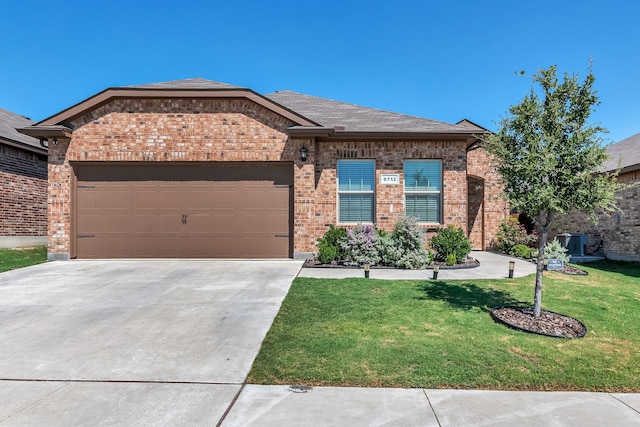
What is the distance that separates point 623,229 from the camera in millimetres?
11484

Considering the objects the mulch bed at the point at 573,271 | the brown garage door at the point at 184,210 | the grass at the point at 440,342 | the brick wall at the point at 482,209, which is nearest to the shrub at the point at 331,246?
the brown garage door at the point at 184,210

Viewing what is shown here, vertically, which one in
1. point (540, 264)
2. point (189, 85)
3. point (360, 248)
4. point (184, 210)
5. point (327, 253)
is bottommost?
point (327, 253)

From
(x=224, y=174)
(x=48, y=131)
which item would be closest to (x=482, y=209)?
(x=224, y=174)

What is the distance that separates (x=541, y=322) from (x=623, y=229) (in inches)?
377

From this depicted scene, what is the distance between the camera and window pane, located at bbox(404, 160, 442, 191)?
10.9 m

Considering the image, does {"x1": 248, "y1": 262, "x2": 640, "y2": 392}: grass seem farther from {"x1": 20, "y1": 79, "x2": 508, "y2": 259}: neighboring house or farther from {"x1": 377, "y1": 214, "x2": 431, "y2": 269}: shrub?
{"x1": 20, "y1": 79, "x2": 508, "y2": 259}: neighboring house

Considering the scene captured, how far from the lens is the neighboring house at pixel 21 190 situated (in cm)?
1238

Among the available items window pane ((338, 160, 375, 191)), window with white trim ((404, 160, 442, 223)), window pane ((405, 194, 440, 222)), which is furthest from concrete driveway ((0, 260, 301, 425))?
window with white trim ((404, 160, 442, 223))

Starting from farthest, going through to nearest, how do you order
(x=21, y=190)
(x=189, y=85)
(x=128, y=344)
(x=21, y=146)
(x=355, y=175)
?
1. (x=21, y=190)
2. (x=21, y=146)
3. (x=355, y=175)
4. (x=189, y=85)
5. (x=128, y=344)

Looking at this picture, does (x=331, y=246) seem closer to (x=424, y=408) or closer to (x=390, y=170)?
(x=390, y=170)

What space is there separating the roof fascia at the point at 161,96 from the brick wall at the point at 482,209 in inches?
270

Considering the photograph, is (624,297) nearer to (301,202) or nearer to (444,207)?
(444,207)

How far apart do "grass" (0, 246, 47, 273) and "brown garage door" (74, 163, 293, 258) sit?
4.42 ft

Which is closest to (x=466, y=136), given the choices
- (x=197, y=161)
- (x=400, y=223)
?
(x=400, y=223)
